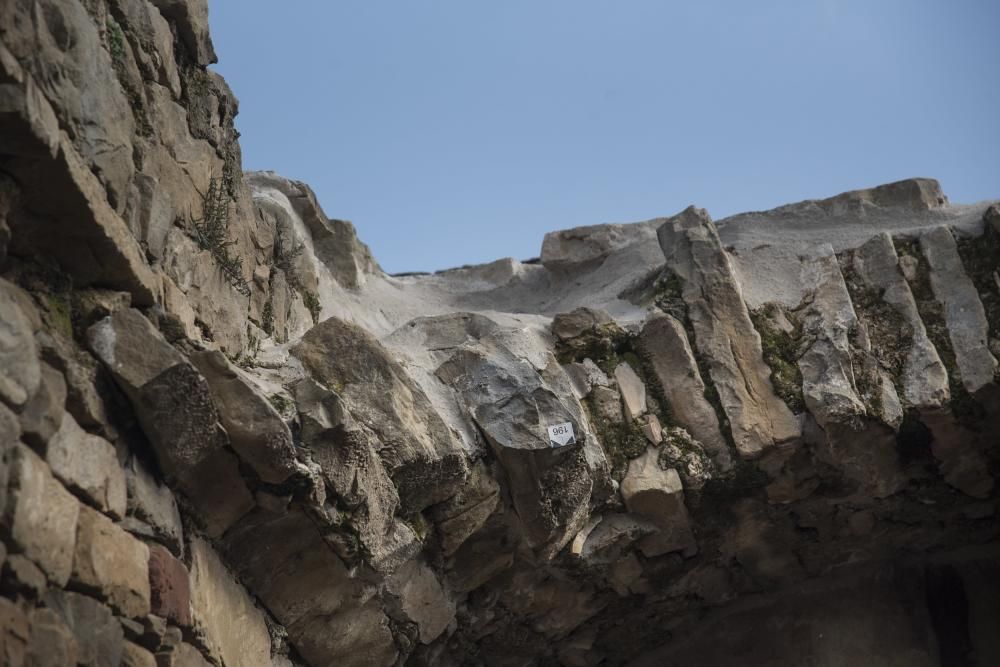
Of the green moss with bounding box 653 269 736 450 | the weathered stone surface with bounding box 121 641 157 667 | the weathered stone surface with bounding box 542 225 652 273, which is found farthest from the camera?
the weathered stone surface with bounding box 542 225 652 273

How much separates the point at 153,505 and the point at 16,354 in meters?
0.75

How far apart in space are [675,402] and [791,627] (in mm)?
1774

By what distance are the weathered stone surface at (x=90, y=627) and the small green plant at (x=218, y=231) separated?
5.13 feet

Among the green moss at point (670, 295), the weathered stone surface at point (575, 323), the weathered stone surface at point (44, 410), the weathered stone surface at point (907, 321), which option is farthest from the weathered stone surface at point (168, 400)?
the weathered stone surface at point (907, 321)

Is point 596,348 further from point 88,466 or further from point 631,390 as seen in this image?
point 88,466

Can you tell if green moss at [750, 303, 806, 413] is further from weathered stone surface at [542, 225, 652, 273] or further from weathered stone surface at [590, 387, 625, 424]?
weathered stone surface at [542, 225, 652, 273]

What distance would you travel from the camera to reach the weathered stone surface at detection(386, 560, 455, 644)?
4.52 metres

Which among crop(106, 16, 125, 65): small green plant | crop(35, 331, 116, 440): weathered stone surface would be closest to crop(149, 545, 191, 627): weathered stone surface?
crop(35, 331, 116, 440): weathered stone surface

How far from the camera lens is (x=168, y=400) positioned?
10.9 feet

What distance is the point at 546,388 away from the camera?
488 cm

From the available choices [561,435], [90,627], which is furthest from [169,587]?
[561,435]

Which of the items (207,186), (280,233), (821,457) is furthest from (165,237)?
(821,457)

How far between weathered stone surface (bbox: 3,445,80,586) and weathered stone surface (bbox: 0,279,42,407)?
13cm

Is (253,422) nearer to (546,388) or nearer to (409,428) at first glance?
(409,428)
